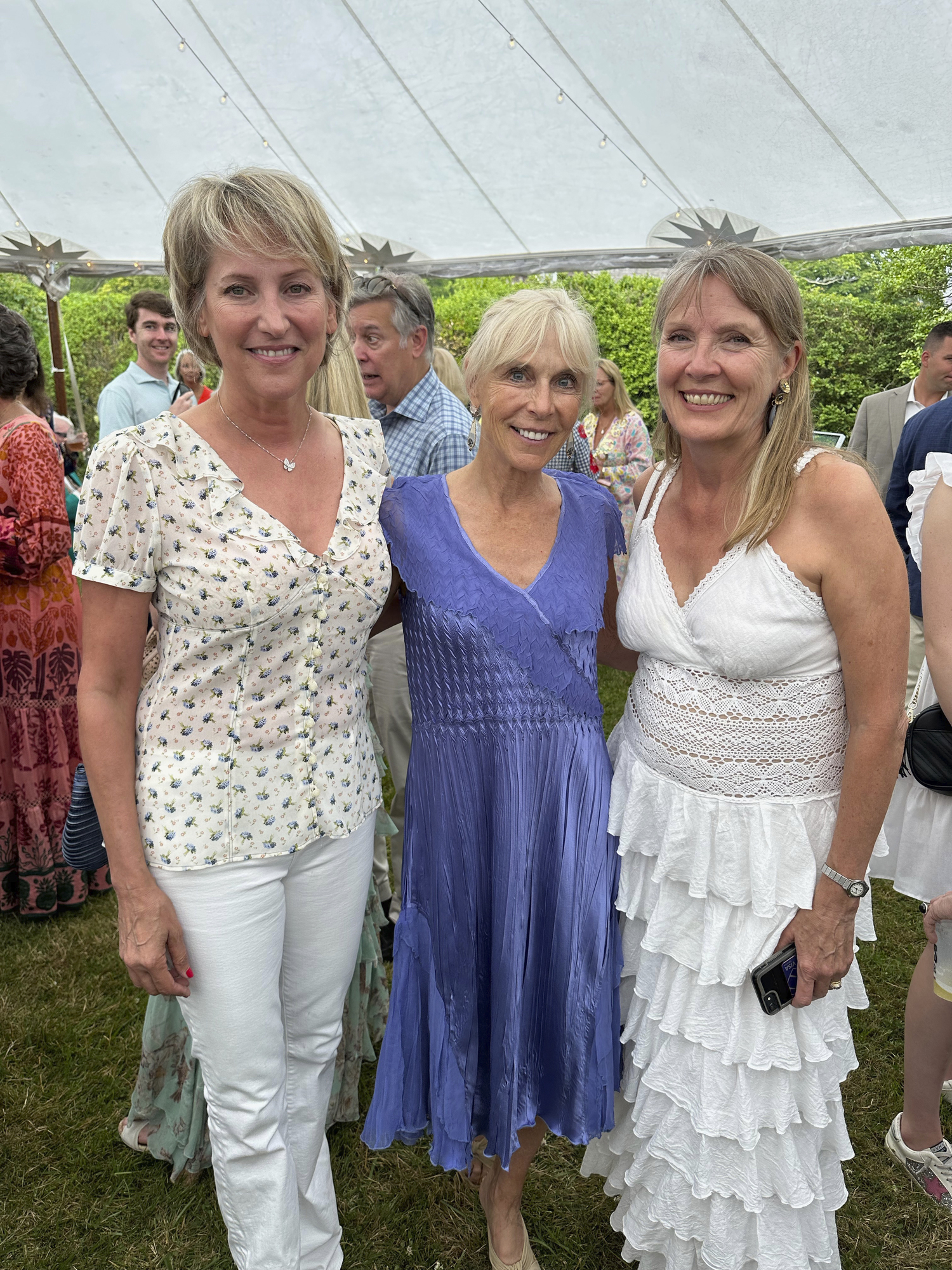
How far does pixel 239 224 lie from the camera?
5.30 feet

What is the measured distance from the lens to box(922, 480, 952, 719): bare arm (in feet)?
6.55

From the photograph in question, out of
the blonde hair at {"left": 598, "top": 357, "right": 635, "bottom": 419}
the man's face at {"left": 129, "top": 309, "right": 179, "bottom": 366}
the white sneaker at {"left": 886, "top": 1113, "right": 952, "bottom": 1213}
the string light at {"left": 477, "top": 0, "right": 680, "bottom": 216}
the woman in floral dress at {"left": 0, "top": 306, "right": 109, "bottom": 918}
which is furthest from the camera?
the blonde hair at {"left": 598, "top": 357, "right": 635, "bottom": 419}

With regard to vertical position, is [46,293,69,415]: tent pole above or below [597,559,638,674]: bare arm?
above

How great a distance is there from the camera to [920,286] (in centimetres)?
1380

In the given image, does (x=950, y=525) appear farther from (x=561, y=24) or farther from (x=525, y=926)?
(x=561, y=24)

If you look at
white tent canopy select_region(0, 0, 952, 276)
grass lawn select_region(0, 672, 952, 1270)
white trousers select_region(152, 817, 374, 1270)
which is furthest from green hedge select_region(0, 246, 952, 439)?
white trousers select_region(152, 817, 374, 1270)

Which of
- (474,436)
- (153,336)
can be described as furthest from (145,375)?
(474,436)

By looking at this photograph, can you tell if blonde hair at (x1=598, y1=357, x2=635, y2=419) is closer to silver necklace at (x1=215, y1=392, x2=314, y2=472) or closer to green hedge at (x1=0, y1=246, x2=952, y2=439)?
green hedge at (x1=0, y1=246, x2=952, y2=439)

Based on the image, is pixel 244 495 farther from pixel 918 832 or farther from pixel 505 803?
pixel 918 832

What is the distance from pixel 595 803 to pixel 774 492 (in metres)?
0.81

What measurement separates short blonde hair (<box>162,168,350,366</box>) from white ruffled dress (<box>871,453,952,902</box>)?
1.55 m

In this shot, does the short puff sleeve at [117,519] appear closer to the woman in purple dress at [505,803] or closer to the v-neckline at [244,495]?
the v-neckline at [244,495]

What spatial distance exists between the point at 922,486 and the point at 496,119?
222 inches

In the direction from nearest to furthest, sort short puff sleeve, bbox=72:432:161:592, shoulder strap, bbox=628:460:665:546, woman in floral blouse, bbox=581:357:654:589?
short puff sleeve, bbox=72:432:161:592 < shoulder strap, bbox=628:460:665:546 < woman in floral blouse, bbox=581:357:654:589
